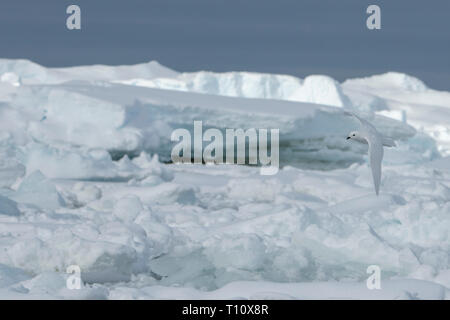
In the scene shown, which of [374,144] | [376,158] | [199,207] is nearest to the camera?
[376,158]

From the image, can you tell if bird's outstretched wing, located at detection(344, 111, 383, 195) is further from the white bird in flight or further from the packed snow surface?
the packed snow surface

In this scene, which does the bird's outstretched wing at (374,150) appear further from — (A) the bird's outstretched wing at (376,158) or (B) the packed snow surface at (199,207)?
(B) the packed snow surface at (199,207)

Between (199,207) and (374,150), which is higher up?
(374,150)

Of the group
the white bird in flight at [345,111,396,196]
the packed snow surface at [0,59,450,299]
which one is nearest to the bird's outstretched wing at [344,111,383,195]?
the white bird in flight at [345,111,396,196]

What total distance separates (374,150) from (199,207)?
13.5ft

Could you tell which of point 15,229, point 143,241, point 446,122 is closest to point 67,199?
point 15,229

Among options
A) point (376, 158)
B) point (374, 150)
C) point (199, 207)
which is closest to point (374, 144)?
point (374, 150)

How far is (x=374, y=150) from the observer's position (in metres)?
7.28

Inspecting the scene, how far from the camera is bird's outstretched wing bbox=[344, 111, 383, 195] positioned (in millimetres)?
7062

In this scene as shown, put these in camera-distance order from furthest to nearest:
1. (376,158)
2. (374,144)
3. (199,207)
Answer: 1. (199,207)
2. (374,144)
3. (376,158)

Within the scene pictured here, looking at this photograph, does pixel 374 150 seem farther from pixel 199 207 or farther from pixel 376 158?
pixel 199 207

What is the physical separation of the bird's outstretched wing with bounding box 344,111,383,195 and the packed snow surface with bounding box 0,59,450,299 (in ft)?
2.82

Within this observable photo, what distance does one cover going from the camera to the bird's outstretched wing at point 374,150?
23.2ft
